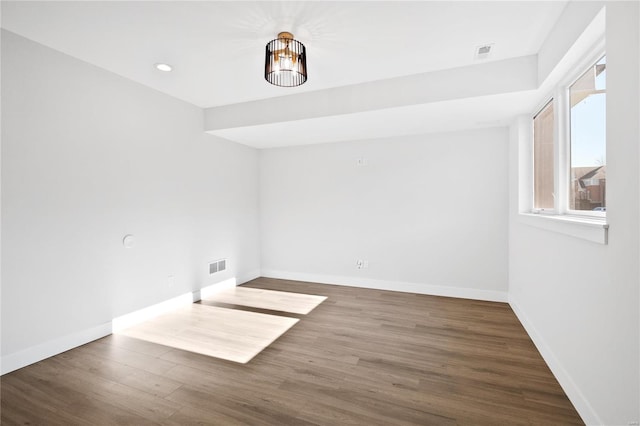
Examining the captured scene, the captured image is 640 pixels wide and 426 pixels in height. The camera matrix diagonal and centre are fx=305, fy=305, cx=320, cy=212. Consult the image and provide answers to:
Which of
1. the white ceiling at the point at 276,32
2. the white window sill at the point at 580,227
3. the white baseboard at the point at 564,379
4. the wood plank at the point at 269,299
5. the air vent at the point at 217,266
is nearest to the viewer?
the white window sill at the point at 580,227

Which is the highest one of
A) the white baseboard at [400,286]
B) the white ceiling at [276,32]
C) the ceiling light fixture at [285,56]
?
the white ceiling at [276,32]

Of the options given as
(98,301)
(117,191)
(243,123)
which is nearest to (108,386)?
(98,301)

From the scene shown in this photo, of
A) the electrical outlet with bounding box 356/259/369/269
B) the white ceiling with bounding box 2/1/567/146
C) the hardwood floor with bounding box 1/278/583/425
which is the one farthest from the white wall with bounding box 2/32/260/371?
the electrical outlet with bounding box 356/259/369/269

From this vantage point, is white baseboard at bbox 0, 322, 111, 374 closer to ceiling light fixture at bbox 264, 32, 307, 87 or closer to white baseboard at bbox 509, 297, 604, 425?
ceiling light fixture at bbox 264, 32, 307, 87

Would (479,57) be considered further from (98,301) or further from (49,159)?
(98,301)

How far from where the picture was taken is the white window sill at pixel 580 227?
Result: 4.93ft

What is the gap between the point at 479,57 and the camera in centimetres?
270

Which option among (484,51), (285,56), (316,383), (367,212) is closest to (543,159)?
(484,51)

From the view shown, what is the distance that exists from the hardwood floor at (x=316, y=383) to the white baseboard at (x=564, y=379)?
0.05 m

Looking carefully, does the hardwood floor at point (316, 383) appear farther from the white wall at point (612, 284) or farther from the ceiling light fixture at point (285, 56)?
the ceiling light fixture at point (285, 56)

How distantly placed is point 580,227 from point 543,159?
4.95 ft

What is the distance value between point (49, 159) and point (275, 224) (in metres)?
3.18

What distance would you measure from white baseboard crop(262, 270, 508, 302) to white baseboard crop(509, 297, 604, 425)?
2.99 feet

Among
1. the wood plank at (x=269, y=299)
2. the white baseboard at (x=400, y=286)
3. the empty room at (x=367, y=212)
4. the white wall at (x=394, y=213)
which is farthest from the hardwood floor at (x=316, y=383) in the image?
the white wall at (x=394, y=213)
